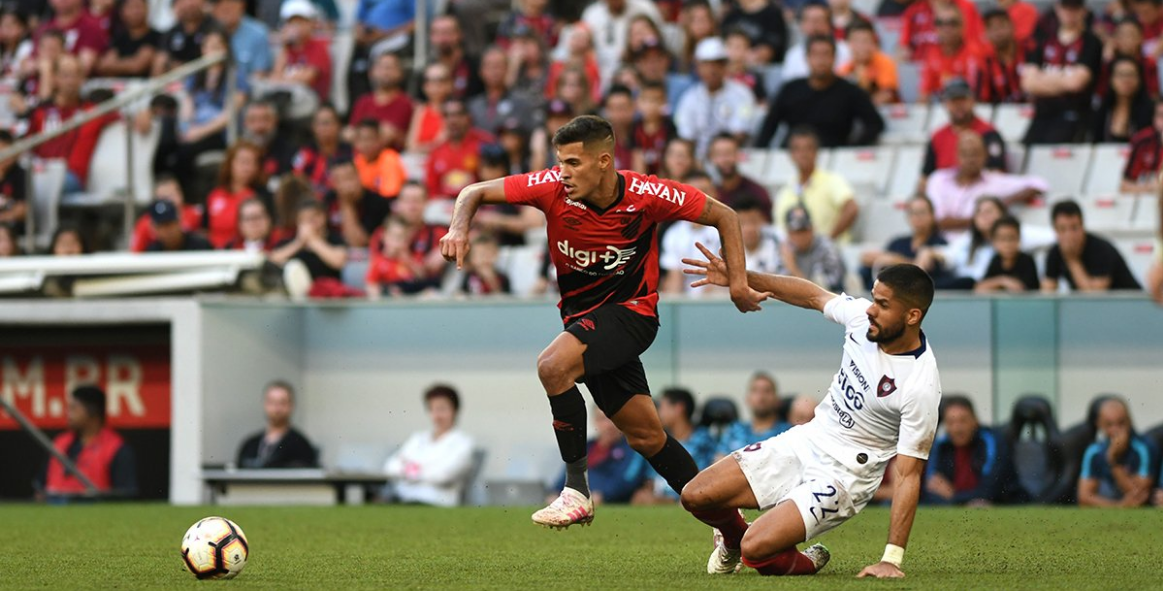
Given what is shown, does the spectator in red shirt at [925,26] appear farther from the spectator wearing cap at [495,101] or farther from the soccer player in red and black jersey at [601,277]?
the soccer player in red and black jersey at [601,277]

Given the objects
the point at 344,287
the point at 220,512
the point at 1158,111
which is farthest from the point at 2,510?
the point at 1158,111

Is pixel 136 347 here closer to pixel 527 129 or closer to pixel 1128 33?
pixel 527 129

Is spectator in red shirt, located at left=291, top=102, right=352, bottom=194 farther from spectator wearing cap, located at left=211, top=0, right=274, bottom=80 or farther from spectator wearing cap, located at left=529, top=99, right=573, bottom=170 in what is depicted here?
spectator wearing cap, located at left=529, top=99, right=573, bottom=170

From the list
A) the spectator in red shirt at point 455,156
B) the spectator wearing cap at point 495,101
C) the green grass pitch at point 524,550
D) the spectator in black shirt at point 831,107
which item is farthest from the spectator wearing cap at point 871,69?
the green grass pitch at point 524,550

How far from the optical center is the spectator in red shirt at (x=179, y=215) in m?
15.5

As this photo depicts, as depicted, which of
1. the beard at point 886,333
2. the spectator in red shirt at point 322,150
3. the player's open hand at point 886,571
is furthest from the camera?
the spectator in red shirt at point 322,150

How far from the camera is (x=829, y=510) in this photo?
23.1ft

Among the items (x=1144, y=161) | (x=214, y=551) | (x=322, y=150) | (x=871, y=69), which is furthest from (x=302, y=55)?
(x=214, y=551)

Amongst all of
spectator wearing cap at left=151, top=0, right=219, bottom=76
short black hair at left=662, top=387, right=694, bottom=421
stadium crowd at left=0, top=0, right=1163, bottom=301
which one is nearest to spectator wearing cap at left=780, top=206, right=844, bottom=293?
stadium crowd at left=0, top=0, right=1163, bottom=301

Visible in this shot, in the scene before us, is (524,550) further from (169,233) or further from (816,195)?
(169,233)

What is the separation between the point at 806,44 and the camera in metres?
15.6

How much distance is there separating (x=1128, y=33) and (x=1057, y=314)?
A: 10.4 feet

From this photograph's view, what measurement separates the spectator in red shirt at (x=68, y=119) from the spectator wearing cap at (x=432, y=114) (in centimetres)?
297

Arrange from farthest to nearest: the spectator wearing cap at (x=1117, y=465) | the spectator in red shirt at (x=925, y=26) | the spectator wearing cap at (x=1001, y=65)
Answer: the spectator in red shirt at (x=925, y=26) → the spectator wearing cap at (x=1001, y=65) → the spectator wearing cap at (x=1117, y=465)
